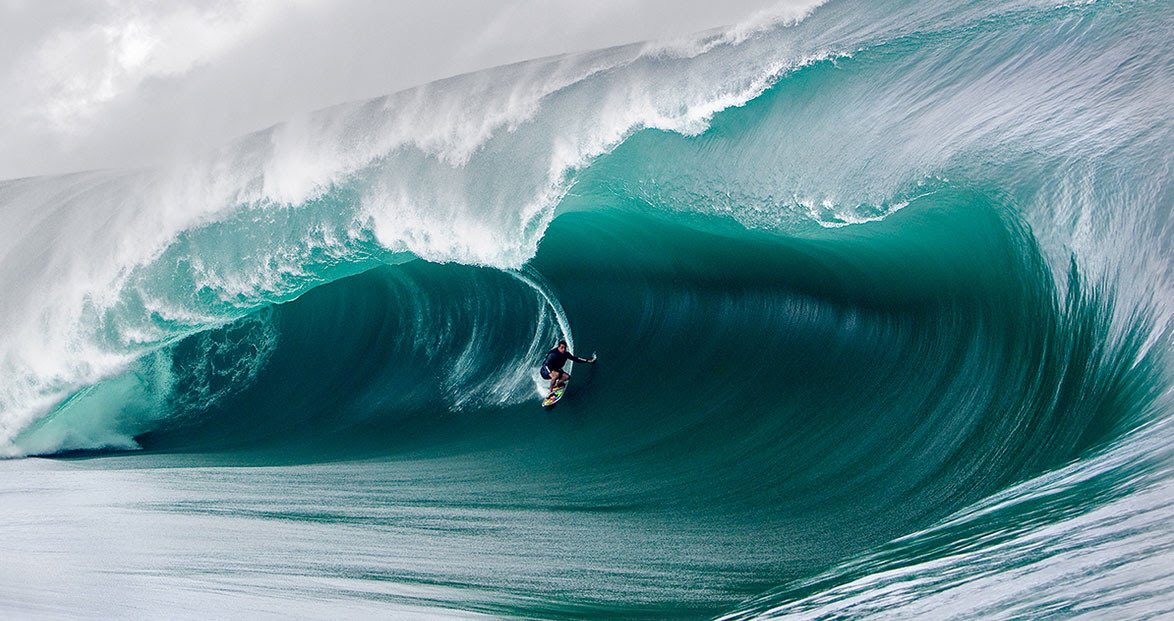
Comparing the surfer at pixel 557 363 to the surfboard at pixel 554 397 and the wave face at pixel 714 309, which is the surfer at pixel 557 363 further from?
the wave face at pixel 714 309

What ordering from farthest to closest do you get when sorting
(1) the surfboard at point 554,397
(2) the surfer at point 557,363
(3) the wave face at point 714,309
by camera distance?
(1) the surfboard at point 554,397, (2) the surfer at point 557,363, (3) the wave face at point 714,309

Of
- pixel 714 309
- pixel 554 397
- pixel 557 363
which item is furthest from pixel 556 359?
pixel 714 309

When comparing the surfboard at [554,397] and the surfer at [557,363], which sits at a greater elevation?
the surfer at [557,363]

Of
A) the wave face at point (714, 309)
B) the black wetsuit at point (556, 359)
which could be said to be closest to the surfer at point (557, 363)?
the black wetsuit at point (556, 359)

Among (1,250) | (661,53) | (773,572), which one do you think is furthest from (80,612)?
(1,250)

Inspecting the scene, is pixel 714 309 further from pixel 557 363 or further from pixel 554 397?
pixel 554 397

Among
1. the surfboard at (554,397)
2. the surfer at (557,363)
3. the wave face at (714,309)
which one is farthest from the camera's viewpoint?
the surfboard at (554,397)

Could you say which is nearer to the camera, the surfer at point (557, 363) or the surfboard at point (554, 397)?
the surfer at point (557, 363)
